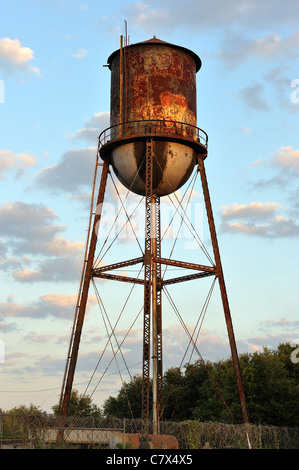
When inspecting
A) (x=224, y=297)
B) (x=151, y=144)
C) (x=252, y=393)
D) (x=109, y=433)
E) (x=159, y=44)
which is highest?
(x=159, y=44)

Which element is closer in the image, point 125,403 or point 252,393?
point 252,393

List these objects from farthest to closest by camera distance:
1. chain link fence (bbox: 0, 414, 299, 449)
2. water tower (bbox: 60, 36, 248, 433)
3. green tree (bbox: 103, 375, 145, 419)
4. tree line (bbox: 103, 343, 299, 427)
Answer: green tree (bbox: 103, 375, 145, 419) → tree line (bbox: 103, 343, 299, 427) → water tower (bbox: 60, 36, 248, 433) → chain link fence (bbox: 0, 414, 299, 449)

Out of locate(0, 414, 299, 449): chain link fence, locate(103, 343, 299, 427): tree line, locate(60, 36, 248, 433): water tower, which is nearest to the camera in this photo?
locate(0, 414, 299, 449): chain link fence

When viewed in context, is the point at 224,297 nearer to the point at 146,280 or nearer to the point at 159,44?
the point at 146,280

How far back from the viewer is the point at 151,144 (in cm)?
2830

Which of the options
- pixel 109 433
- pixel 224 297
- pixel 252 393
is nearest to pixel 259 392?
pixel 252 393

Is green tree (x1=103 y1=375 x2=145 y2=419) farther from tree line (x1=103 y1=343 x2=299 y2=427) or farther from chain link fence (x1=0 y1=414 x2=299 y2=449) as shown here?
chain link fence (x1=0 y1=414 x2=299 y2=449)

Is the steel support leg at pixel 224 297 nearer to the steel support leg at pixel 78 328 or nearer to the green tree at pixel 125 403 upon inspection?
the steel support leg at pixel 78 328

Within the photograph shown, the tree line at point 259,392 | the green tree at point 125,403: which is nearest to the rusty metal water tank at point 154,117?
the tree line at point 259,392

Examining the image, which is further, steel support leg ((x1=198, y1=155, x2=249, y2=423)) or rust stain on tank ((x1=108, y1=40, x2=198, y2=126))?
rust stain on tank ((x1=108, y1=40, x2=198, y2=126))

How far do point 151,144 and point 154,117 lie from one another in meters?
1.38

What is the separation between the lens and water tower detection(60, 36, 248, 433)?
93.1 feet

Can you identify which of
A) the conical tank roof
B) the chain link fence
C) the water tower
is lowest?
the chain link fence

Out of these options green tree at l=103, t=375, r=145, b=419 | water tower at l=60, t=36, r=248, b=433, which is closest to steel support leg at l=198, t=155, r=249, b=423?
water tower at l=60, t=36, r=248, b=433
